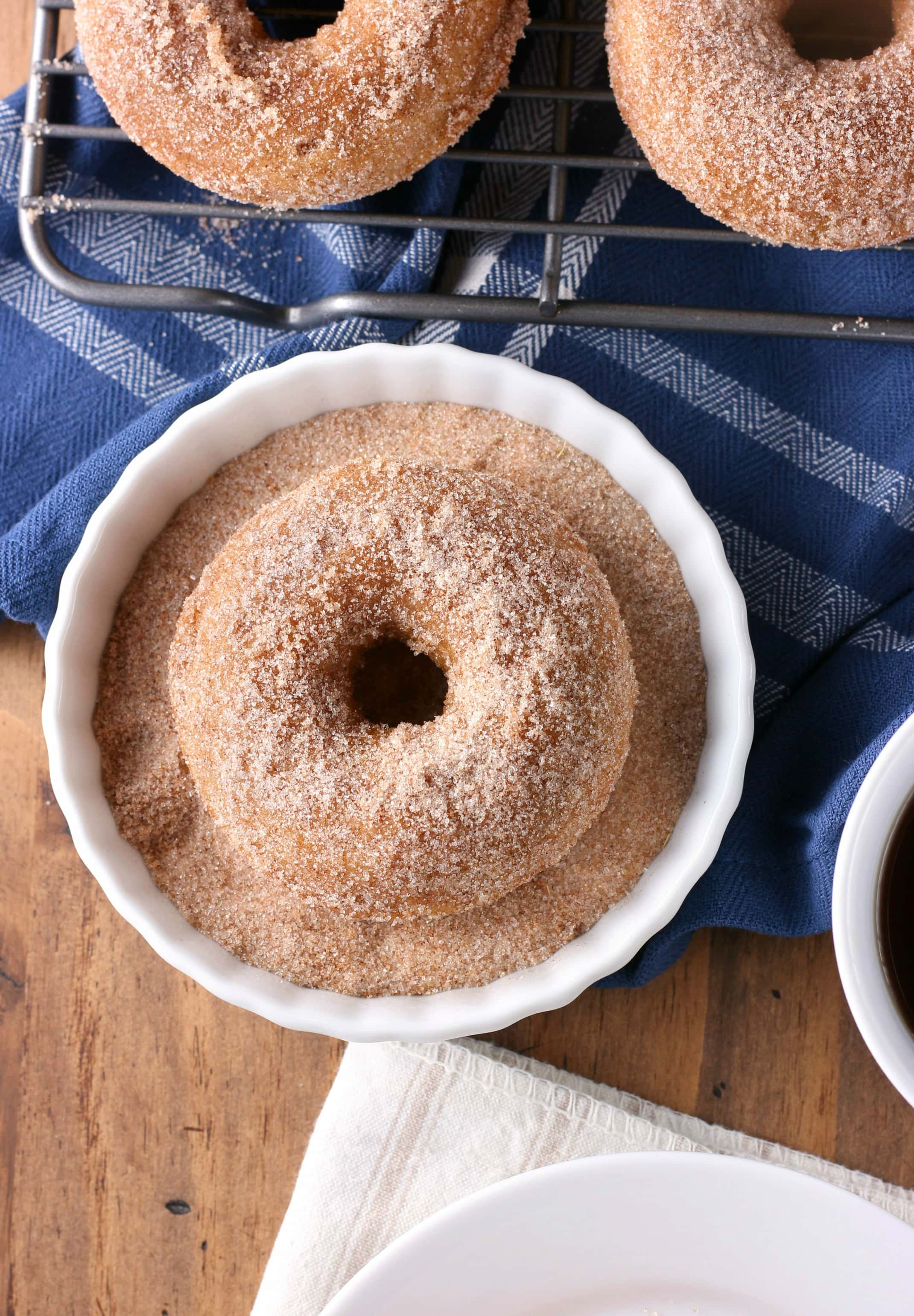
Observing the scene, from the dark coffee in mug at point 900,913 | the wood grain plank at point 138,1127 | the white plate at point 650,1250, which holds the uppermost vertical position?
the dark coffee in mug at point 900,913

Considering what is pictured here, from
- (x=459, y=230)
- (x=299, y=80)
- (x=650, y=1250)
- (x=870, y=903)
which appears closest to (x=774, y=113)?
(x=459, y=230)

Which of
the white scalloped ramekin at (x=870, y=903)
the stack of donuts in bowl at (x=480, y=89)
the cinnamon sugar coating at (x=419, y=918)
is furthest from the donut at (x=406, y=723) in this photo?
the stack of donuts in bowl at (x=480, y=89)

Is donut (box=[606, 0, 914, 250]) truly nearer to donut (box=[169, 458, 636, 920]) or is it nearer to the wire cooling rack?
the wire cooling rack

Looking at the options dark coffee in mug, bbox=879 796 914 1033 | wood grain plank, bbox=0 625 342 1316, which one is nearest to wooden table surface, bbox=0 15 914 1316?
wood grain plank, bbox=0 625 342 1316

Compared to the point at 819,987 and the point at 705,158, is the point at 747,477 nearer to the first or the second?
the point at 705,158

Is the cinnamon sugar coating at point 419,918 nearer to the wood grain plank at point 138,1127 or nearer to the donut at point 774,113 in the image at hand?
the wood grain plank at point 138,1127
